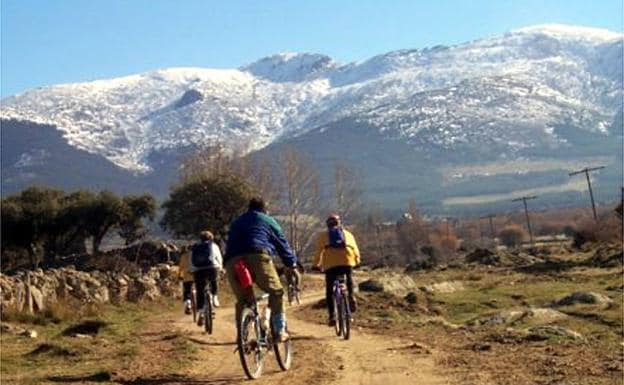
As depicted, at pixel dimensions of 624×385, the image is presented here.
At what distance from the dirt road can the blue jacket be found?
158cm

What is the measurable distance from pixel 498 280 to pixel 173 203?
1903 centimetres

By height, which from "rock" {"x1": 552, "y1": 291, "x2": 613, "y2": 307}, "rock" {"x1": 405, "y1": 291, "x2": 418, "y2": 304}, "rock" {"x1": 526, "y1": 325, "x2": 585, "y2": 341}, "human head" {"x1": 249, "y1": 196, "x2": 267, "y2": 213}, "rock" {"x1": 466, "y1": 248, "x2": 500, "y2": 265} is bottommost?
"rock" {"x1": 552, "y1": 291, "x2": 613, "y2": 307}

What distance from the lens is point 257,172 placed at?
65750 mm

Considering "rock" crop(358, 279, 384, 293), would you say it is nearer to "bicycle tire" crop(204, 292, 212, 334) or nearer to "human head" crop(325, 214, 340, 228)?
"bicycle tire" crop(204, 292, 212, 334)

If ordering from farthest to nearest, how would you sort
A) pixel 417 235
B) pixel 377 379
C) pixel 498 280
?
pixel 417 235, pixel 498 280, pixel 377 379

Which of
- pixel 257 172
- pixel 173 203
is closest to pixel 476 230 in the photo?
pixel 257 172

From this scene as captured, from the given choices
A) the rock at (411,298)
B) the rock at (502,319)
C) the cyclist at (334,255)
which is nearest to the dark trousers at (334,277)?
the cyclist at (334,255)

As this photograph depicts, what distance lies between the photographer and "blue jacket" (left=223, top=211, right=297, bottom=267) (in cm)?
1219

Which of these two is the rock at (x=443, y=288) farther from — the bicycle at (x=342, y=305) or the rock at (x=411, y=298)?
the bicycle at (x=342, y=305)

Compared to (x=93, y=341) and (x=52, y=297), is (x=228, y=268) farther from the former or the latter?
(x=52, y=297)

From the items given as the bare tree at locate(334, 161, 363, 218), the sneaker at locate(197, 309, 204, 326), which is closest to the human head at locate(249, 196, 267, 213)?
the sneaker at locate(197, 309, 204, 326)

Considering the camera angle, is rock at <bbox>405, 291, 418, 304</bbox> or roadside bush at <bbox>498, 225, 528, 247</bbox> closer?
rock at <bbox>405, 291, 418, 304</bbox>

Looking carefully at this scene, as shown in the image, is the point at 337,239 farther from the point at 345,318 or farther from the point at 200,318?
the point at 200,318

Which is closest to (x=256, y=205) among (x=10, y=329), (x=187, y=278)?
(x=10, y=329)
